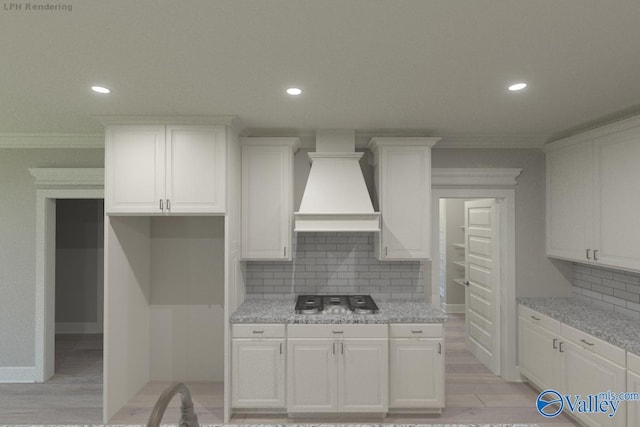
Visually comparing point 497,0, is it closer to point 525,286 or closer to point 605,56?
point 605,56

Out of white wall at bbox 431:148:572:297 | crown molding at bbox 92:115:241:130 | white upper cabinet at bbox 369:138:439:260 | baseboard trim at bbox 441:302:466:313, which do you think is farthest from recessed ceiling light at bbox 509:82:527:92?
baseboard trim at bbox 441:302:466:313

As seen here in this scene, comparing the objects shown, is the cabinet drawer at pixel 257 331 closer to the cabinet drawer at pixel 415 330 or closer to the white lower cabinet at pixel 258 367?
the white lower cabinet at pixel 258 367

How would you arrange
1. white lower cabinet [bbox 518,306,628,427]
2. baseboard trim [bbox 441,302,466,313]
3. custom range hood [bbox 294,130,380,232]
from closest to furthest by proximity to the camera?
white lower cabinet [bbox 518,306,628,427] < custom range hood [bbox 294,130,380,232] < baseboard trim [bbox 441,302,466,313]

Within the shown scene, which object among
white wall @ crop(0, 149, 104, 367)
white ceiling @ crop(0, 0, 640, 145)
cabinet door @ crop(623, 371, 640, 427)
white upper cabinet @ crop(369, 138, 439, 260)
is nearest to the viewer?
white ceiling @ crop(0, 0, 640, 145)

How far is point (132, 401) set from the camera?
3088 millimetres

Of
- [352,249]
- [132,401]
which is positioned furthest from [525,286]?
[132,401]

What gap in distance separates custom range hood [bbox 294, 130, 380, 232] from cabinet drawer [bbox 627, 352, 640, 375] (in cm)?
187

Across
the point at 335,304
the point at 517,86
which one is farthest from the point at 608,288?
the point at 335,304

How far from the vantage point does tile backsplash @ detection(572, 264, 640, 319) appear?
282 centimetres

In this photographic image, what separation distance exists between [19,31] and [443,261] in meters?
6.30

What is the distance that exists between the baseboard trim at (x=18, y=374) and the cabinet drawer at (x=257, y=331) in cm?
244

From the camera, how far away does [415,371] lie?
2.79m

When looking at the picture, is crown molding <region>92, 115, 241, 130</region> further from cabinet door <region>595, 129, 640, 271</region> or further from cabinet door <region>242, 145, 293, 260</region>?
cabinet door <region>595, 129, 640, 271</region>

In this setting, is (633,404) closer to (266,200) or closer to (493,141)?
(493,141)
